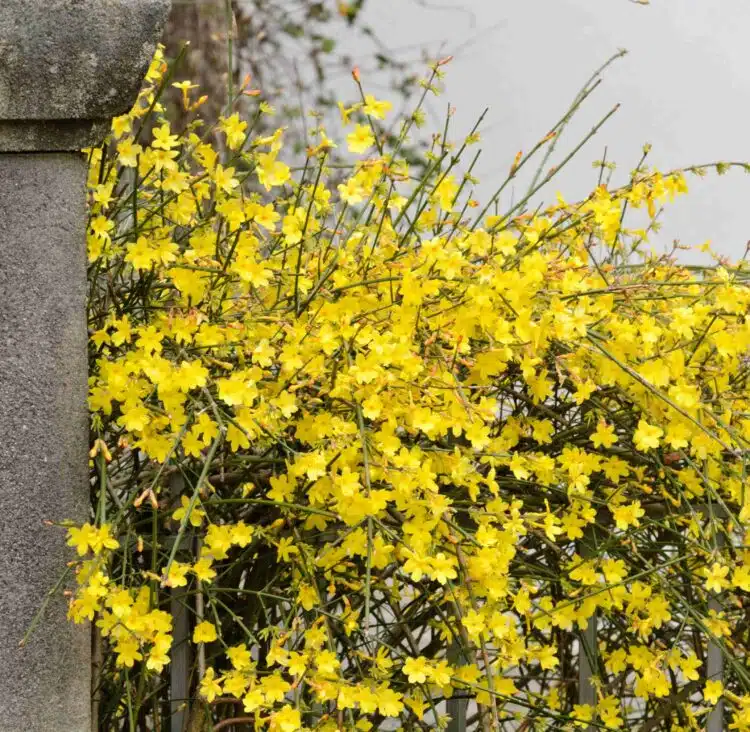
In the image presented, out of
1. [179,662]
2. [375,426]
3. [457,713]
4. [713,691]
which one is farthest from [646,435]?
[179,662]

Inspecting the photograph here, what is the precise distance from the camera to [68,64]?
1.64 m

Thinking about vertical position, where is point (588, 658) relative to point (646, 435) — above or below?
below

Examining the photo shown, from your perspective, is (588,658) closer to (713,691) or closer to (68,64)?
(713,691)

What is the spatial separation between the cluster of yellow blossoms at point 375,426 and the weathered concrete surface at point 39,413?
0.21ft

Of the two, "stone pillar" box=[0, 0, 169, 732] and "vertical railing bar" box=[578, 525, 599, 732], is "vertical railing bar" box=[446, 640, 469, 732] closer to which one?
"vertical railing bar" box=[578, 525, 599, 732]

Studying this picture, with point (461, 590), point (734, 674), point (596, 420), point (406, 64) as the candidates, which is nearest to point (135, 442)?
point (461, 590)

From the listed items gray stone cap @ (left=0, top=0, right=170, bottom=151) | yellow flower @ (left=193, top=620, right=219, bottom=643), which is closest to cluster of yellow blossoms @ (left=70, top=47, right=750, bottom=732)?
yellow flower @ (left=193, top=620, right=219, bottom=643)

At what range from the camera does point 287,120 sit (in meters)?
5.61

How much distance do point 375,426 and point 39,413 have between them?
0.54 meters

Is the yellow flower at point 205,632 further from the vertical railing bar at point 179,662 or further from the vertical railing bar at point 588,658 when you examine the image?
the vertical railing bar at point 588,658

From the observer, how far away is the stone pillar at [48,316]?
1.65 m

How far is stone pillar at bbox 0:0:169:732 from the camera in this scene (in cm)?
165

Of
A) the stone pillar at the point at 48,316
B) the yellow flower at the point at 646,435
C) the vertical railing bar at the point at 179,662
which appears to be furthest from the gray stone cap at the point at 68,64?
the yellow flower at the point at 646,435

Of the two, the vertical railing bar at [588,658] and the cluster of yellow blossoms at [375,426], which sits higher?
the cluster of yellow blossoms at [375,426]
